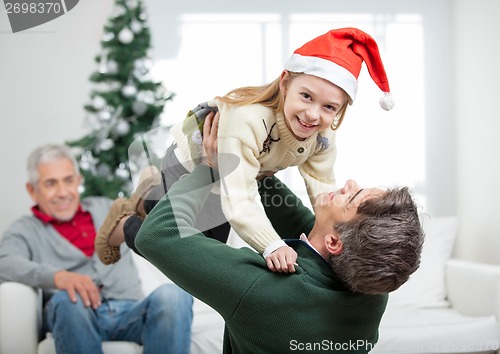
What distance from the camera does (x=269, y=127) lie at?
114 centimetres

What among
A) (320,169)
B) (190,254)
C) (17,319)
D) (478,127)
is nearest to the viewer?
(190,254)

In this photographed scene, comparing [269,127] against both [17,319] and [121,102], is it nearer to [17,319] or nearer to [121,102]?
[17,319]

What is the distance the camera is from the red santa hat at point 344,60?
1.08 m

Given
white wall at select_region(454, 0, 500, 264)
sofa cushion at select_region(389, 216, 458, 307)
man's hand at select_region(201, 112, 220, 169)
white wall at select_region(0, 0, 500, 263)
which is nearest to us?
man's hand at select_region(201, 112, 220, 169)

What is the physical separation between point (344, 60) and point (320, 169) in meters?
0.24

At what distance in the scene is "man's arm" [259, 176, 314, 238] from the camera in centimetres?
130

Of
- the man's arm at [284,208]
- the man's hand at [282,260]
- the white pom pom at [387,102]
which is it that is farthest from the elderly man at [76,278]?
the white pom pom at [387,102]

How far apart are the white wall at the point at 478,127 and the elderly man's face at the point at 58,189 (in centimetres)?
179

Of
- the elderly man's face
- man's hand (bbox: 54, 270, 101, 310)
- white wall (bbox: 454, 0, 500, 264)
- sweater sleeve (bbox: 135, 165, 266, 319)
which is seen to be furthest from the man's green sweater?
white wall (bbox: 454, 0, 500, 264)

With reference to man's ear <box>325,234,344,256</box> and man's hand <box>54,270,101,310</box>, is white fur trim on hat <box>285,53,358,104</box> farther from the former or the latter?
man's hand <box>54,270,101,310</box>

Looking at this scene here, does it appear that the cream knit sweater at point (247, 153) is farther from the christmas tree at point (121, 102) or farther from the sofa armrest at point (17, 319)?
the christmas tree at point (121, 102)

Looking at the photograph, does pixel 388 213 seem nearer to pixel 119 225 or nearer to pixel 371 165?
pixel 119 225

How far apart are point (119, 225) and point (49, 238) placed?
3.64ft

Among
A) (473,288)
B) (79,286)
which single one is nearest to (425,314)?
(473,288)
